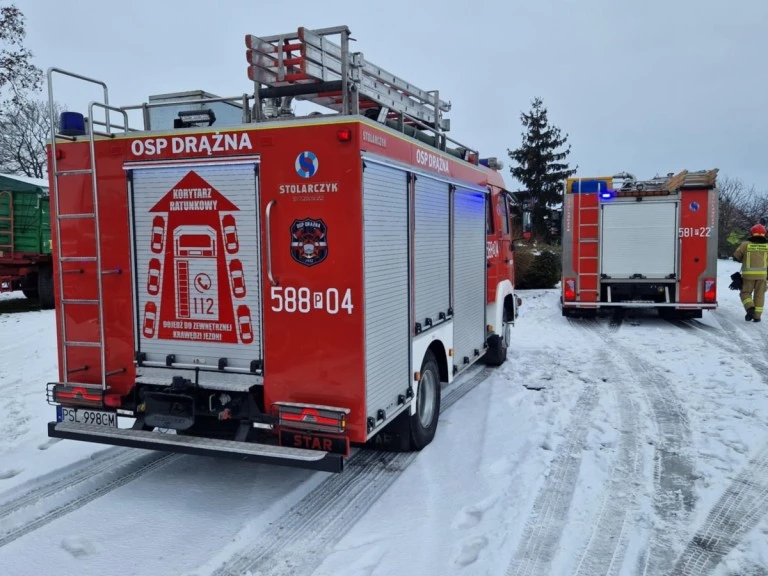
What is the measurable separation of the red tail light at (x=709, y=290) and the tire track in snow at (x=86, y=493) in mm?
11135

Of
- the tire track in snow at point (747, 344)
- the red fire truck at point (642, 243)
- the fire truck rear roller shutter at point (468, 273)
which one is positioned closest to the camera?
the fire truck rear roller shutter at point (468, 273)

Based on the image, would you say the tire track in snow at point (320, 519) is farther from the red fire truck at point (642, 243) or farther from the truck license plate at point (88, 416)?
the red fire truck at point (642, 243)

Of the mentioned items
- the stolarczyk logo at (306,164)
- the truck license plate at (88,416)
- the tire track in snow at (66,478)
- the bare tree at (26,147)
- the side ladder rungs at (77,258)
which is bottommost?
the tire track in snow at (66,478)

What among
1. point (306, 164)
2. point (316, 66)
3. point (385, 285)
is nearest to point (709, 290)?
point (385, 285)

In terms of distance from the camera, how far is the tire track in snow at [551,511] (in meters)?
3.79

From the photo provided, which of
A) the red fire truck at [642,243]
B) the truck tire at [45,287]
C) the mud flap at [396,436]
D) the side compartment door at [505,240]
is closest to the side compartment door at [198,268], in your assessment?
the mud flap at [396,436]

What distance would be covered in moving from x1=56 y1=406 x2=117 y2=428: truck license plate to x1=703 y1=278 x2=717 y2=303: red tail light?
1176 centimetres

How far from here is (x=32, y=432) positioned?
608 cm

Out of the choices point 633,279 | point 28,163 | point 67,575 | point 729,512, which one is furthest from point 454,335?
point 28,163

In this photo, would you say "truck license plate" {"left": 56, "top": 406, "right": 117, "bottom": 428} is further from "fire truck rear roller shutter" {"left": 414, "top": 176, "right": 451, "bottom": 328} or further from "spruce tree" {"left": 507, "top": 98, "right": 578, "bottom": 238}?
"spruce tree" {"left": 507, "top": 98, "right": 578, "bottom": 238}

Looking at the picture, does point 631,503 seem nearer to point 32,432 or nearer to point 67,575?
point 67,575

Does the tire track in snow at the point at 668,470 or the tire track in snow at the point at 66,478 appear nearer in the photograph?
the tire track in snow at the point at 668,470

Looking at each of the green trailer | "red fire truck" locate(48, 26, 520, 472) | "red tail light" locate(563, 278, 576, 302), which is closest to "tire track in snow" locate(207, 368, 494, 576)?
"red fire truck" locate(48, 26, 520, 472)

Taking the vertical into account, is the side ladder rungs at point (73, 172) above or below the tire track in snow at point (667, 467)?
above
